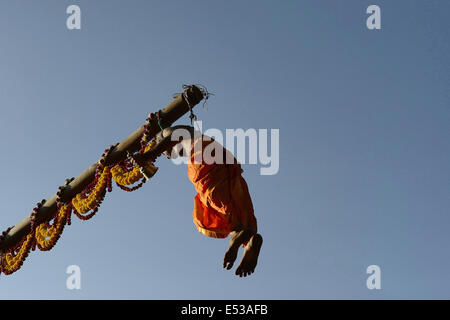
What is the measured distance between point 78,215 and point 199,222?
2470 mm

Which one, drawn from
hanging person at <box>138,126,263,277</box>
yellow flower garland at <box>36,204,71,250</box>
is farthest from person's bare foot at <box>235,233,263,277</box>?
yellow flower garland at <box>36,204,71,250</box>

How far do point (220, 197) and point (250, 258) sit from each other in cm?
72

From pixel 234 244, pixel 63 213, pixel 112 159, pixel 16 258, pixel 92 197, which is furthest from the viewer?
pixel 16 258

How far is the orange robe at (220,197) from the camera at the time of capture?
5.86m

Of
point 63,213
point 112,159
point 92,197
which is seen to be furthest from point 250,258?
point 63,213

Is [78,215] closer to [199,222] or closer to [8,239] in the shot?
[8,239]

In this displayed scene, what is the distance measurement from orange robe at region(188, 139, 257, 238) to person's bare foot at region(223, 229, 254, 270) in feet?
0.37

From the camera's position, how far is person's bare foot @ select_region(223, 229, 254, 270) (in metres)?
5.59

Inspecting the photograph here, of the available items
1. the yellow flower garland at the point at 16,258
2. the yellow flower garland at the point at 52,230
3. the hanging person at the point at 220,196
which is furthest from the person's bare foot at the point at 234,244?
the yellow flower garland at the point at 16,258

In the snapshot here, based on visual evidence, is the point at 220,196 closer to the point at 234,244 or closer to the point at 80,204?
the point at 234,244

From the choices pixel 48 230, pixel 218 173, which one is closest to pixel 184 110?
pixel 218 173

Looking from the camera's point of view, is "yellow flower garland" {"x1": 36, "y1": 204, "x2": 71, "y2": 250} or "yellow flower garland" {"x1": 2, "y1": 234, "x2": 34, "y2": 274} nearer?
"yellow flower garland" {"x1": 36, "y1": 204, "x2": 71, "y2": 250}

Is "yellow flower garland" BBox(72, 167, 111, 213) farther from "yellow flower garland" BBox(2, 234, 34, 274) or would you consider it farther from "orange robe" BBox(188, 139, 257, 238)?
"orange robe" BBox(188, 139, 257, 238)

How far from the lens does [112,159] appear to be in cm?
719
